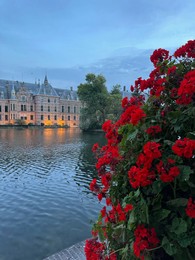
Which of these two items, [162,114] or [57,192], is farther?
[57,192]

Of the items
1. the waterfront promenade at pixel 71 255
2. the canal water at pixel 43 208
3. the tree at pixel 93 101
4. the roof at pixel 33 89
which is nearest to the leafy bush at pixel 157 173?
the canal water at pixel 43 208

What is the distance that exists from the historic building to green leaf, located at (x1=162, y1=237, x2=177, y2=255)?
70.1 meters

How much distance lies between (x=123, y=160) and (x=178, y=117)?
27.0 inches

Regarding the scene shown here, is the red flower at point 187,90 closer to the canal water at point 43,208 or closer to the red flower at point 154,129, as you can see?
the red flower at point 154,129

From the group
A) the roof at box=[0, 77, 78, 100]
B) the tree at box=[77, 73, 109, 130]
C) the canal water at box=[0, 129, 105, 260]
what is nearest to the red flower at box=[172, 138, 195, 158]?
the canal water at box=[0, 129, 105, 260]

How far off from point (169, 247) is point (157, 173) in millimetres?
625

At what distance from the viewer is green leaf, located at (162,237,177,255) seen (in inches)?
77.7

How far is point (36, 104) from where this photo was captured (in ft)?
248

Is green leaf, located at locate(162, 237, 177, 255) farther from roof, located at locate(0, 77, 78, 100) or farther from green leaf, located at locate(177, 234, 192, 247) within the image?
roof, located at locate(0, 77, 78, 100)

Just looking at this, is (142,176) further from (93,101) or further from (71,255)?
(93,101)

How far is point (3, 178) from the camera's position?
12.2m

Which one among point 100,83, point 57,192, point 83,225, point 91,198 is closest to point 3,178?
point 57,192

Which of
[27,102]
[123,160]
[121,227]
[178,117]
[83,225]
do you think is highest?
[27,102]

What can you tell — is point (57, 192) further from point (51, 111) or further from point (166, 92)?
point (51, 111)
